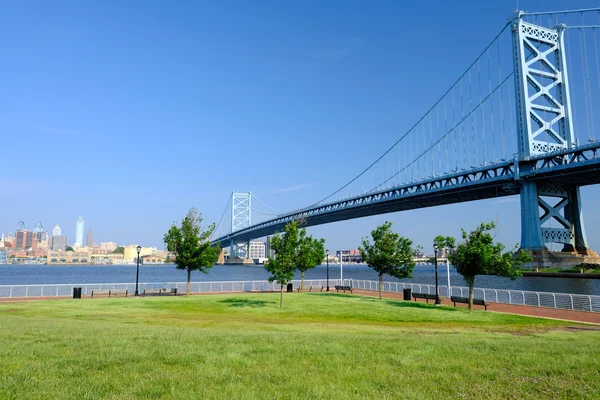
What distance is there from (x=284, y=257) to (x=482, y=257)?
10542 millimetres

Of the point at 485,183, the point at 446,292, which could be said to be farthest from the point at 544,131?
the point at 446,292

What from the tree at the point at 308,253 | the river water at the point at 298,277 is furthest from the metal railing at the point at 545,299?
Result: the river water at the point at 298,277

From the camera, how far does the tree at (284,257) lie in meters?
25.7

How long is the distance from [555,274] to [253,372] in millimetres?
62450

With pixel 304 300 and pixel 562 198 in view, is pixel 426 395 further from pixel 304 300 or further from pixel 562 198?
pixel 562 198

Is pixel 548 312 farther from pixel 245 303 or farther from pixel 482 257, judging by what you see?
pixel 245 303

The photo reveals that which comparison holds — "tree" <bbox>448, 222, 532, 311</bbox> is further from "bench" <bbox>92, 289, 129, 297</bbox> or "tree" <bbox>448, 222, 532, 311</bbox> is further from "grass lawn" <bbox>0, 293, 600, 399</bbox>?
"bench" <bbox>92, 289, 129, 297</bbox>

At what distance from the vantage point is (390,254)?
3064cm

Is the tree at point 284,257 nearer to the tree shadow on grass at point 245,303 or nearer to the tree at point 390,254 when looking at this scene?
the tree shadow on grass at point 245,303

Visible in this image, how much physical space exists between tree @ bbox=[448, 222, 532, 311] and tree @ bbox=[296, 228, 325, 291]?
885cm

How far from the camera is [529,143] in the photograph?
66.9 meters

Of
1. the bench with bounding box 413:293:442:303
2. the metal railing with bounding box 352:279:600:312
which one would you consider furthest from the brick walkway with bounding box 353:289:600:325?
the bench with bounding box 413:293:442:303

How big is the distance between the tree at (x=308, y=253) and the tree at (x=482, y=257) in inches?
348

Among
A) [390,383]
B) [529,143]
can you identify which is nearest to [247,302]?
[390,383]
